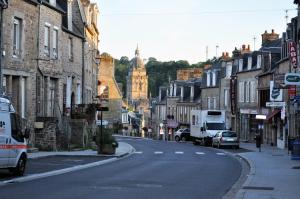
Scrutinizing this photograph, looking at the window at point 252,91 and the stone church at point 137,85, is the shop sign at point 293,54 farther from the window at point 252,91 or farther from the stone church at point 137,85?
the stone church at point 137,85

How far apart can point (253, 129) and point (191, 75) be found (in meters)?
40.7

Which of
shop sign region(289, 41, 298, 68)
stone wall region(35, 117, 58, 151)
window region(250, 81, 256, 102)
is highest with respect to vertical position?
shop sign region(289, 41, 298, 68)

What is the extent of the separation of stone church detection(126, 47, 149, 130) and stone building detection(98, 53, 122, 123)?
67.4 metres

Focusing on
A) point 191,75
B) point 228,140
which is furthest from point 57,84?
point 191,75

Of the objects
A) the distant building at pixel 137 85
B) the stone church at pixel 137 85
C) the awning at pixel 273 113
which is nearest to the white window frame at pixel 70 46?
the awning at pixel 273 113

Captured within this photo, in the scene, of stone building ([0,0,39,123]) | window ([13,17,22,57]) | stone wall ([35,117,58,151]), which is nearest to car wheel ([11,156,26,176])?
stone building ([0,0,39,123])

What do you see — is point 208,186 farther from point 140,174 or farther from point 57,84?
point 57,84

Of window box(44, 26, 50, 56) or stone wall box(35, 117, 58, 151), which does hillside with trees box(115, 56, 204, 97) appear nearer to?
window box(44, 26, 50, 56)

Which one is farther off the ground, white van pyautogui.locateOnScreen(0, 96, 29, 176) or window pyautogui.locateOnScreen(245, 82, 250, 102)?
window pyautogui.locateOnScreen(245, 82, 250, 102)

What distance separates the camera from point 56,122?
36125mm

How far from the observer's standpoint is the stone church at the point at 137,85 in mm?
169000

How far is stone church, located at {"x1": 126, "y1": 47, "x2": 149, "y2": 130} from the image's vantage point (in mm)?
169000

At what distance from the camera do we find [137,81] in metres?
171

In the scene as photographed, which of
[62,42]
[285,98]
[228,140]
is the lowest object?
[228,140]
